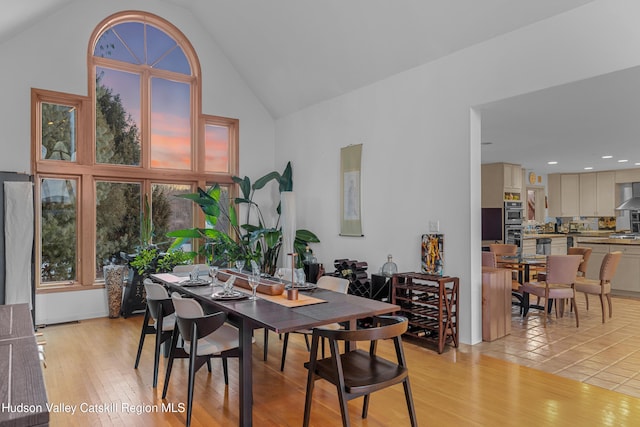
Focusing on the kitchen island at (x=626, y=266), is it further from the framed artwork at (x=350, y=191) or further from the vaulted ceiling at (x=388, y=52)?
the framed artwork at (x=350, y=191)

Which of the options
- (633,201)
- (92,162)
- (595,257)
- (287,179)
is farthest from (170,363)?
(633,201)

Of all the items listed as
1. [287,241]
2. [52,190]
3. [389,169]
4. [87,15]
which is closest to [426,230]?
[389,169]

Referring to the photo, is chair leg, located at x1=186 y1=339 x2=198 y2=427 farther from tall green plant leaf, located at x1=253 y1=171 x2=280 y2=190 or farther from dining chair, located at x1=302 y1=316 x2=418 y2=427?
tall green plant leaf, located at x1=253 y1=171 x2=280 y2=190

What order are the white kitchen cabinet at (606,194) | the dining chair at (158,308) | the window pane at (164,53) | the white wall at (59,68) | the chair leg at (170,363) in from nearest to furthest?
the chair leg at (170,363) → the dining chair at (158,308) → the white wall at (59,68) → the window pane at (164,53) → the white kitchen cabinet at (606,194)

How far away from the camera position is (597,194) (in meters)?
10.1

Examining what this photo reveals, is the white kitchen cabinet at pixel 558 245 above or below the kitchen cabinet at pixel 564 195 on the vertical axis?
below

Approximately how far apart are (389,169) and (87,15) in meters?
4.66

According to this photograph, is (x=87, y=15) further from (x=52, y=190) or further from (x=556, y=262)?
(x=556, y=262)

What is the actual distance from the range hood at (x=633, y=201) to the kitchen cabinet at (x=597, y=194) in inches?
15.5

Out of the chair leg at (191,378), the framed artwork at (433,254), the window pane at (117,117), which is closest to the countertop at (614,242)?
the framed artwork at (433,254)

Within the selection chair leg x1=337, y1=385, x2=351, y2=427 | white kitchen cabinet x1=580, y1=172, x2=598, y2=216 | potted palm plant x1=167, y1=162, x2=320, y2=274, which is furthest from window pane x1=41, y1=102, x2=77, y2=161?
white kitchen cabinet x1=580, y1=172, x2=598, y2=216

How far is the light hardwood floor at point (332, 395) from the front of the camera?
2.80 meters

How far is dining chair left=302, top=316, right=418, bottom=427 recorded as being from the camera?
2.22m

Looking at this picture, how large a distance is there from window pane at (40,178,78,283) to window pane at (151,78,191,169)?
1276 mm
